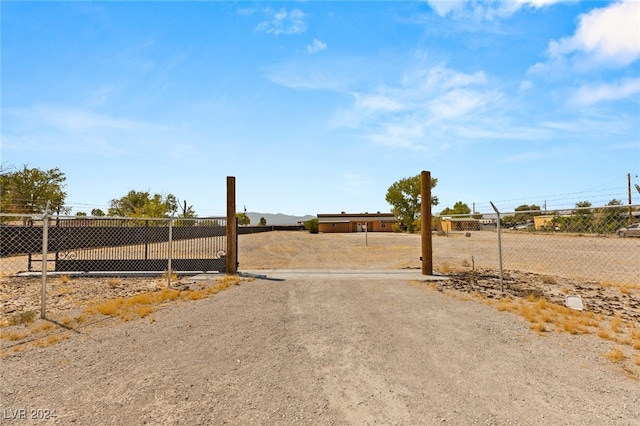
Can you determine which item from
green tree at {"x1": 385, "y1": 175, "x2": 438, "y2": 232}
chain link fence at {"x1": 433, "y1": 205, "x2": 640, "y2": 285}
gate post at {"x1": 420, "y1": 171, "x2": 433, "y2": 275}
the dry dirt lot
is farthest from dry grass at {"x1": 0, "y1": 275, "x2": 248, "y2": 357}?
green tree at {"x1": 385, "y1": 175, "x2": 438, "y2": 232}

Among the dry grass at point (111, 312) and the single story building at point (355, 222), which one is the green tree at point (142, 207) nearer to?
the dry grass at point (111, 312)

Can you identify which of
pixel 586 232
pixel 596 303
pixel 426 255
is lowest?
pixel 596 303

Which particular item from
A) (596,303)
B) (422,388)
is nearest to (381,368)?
(422,388)

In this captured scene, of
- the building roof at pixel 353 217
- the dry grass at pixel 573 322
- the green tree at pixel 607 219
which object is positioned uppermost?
the building roof at pixel 353 217

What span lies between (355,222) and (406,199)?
44.1ft

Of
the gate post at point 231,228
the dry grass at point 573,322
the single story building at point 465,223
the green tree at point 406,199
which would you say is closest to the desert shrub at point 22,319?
the gate post at point 231,228

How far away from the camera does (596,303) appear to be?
25.5ft

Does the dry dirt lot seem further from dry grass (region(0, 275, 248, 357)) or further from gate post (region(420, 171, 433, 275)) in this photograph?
gate post (region(420, 171, 433, 275))

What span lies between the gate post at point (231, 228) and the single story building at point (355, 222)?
2080 inches

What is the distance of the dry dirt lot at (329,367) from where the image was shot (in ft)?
10.7

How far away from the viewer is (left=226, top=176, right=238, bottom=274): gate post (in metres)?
12.0

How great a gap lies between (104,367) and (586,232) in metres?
11.0

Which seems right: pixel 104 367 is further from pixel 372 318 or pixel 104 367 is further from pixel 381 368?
pixel 372 318

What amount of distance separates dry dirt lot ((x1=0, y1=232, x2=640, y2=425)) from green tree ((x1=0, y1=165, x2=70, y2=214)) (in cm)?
2624
